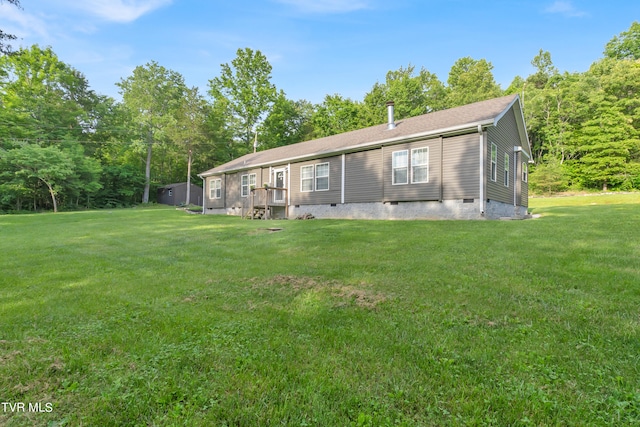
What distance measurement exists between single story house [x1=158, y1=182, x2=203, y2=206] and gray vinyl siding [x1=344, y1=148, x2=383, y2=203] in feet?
88.0

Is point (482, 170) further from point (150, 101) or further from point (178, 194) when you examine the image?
point (150, 101)

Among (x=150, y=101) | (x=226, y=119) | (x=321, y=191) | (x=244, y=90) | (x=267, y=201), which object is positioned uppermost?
(x=244, y=90)

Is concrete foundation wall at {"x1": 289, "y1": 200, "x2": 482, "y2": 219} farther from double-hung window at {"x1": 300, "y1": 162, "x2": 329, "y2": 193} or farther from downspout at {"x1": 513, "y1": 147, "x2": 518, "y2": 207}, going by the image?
downspout at {"x1": 513, "y1": 147, "x2": 518, "y2": 207}

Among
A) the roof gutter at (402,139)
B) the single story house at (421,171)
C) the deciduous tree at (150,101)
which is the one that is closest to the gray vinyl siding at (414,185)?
the single story house at (421,171)

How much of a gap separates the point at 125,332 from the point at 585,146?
1412 inches

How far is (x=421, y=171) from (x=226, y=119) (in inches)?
1122

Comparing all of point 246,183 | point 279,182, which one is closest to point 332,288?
point 279,182

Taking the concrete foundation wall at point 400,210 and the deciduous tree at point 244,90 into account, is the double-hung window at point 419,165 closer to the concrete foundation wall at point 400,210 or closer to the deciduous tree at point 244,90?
the concrete foundation wall at point 400,210

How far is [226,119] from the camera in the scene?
34.7 m

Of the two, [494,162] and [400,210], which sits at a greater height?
[494,162]

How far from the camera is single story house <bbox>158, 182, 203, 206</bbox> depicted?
35438 millimetres

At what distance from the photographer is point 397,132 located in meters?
12.9

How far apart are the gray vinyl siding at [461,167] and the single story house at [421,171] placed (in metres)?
0.03

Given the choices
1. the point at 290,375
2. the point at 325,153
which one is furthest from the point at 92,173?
the point at 290,375
